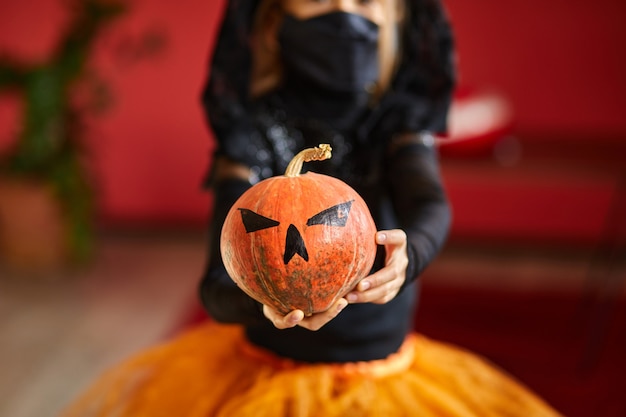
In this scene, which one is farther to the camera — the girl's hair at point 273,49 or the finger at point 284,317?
the girl's hair at point 273,49

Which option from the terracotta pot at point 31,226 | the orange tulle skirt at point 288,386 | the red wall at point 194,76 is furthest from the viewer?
the red wall at point 194,76

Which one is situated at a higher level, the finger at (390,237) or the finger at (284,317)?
the finger at (390,237)

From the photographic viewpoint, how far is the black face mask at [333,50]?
1.00 metres

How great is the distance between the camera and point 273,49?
1.10 m

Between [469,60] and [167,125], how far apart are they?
1548 mm

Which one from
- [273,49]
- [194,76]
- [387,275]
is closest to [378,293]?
[387,275]

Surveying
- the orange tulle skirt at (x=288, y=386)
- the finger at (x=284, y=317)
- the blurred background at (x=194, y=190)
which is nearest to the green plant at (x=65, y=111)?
the blurred background at (x=194, y=190)

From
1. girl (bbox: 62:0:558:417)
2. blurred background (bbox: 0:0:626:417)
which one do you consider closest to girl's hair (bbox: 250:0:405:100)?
girl (bbox: 62:0:558:417)

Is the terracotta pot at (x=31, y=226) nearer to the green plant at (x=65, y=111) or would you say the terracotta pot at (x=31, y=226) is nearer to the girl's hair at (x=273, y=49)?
the green plant at (x=65, y=111)

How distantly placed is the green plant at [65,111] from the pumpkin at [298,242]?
2.30m

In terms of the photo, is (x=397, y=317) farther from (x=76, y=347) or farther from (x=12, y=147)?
(x=12, y=147)

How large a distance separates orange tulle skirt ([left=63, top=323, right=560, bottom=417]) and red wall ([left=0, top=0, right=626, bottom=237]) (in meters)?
2.07

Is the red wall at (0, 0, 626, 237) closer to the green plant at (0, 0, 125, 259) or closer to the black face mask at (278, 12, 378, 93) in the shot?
the green plant at (0, 0, 125, 259)

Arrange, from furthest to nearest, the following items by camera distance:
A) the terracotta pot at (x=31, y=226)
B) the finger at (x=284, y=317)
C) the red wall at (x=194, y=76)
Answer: the red wall at (x=194, y=76) → the terracotta pot at (x=31, y=226) → the finger at (x=284, y=317)
